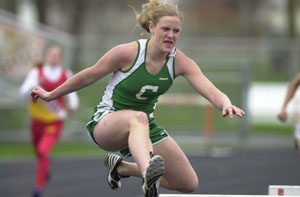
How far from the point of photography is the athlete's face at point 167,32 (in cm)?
638

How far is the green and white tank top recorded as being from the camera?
6.50 m

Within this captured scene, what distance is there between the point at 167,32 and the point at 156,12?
24 centimetres

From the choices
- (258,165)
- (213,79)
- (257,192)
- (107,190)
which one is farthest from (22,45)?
(257,192)

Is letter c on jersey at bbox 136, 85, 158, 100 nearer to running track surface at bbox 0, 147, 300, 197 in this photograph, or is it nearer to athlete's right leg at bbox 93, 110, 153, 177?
athlete's right leg at bbox 93, 110, 153, 177

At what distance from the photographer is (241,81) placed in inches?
766

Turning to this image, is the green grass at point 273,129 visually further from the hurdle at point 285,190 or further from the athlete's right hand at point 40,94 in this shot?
the athlete's right hand at point 40,94

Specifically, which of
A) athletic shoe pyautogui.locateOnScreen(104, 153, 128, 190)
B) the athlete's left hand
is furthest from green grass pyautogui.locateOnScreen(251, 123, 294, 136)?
the athlete's left hand

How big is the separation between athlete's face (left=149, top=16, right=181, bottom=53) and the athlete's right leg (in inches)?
23.7

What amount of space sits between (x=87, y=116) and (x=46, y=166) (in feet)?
28.0

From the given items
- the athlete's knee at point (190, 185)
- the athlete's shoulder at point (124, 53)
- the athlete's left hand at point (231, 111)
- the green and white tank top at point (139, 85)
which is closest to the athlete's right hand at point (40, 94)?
the green and white tank top at point (139, 85)

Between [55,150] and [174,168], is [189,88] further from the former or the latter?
[174,168]

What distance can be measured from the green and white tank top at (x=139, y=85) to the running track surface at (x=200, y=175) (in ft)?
14.1

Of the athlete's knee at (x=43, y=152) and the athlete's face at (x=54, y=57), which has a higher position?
the athlete's face at (x=54, y=57)

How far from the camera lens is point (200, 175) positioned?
13.4 m
